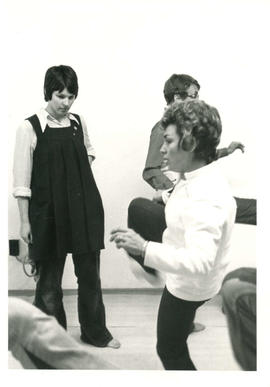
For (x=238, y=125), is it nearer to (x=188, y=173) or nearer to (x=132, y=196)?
(x=188, y=173)

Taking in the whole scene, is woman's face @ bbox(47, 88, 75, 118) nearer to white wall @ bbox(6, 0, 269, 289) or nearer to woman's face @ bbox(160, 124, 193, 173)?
white wall @ bbox(6, 0, 269, 289)

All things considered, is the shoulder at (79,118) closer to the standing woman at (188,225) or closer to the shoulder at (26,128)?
the shoulder at (26,128)

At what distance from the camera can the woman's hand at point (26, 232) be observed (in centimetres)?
134

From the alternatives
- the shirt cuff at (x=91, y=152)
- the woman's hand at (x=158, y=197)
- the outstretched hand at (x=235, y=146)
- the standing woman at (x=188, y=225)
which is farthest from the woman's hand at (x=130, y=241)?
the outstretched hand at (x=235, y=146)

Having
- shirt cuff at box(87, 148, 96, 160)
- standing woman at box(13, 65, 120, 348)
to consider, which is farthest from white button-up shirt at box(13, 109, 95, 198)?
shirt cuff at box(87, 148, 96, 160)

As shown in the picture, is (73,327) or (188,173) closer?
(188,173)

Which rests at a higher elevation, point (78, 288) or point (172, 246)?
point (172, 246)

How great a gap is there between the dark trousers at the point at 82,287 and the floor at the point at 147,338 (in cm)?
5

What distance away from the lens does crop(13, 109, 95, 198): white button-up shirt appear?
4.39ft

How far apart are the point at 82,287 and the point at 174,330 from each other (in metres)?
0.32

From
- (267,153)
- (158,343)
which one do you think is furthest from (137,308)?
(267,153)

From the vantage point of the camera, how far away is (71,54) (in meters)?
1.36

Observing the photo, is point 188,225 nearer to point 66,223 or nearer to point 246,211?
point 246,211

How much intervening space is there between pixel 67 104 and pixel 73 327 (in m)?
0.69
